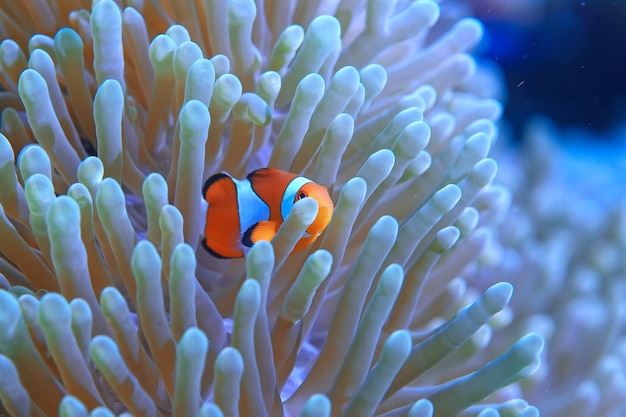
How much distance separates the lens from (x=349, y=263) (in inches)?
47.9

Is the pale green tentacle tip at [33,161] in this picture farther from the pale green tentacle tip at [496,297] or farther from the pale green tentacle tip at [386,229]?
the pale green tentacle tip at [496,297]

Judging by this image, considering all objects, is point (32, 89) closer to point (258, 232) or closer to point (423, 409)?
point (258, 232)

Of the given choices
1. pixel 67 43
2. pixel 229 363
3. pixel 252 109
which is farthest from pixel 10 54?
pixel 229 363

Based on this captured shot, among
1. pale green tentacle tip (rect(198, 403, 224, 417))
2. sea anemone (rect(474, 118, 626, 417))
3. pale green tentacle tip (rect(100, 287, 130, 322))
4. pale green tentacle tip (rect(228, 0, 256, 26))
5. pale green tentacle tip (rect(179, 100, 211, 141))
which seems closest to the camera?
pale green tentacle tip (rect(198, 403, 224, 417))

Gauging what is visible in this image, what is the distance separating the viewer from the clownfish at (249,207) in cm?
100

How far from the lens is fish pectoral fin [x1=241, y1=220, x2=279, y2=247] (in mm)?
1005

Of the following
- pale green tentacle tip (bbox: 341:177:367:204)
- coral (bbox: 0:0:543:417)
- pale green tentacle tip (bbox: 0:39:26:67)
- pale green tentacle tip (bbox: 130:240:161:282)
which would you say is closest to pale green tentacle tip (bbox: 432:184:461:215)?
coral (bbox: 0:0:543:417)

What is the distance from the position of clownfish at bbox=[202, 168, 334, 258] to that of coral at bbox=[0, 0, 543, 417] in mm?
39

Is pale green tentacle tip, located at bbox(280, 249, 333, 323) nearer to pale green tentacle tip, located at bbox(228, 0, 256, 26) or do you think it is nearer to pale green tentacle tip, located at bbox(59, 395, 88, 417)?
pale green tentacle tip, located at bbox(59, 395, 88, 417)

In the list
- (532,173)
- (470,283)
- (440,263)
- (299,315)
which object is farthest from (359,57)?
(532,173)

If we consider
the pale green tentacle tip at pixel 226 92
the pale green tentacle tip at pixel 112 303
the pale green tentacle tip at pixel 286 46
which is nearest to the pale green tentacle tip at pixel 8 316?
the pale green tentacle tip at pixel 112 303

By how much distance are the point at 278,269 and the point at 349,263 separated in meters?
0.19

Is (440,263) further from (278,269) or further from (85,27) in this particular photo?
(85,27)

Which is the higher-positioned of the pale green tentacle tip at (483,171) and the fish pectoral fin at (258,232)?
the pale green tentacle tip at (483,171)
